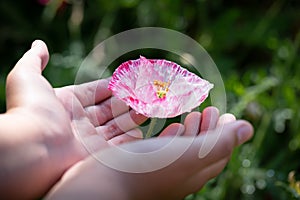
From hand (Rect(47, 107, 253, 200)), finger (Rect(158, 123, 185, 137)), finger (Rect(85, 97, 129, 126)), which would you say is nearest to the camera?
hand (Rect(47, 107, 253, 200))

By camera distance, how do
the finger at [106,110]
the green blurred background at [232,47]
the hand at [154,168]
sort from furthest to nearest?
the green blurred background at [232,47] → the finger at [106,110] → the hand at [154,168]

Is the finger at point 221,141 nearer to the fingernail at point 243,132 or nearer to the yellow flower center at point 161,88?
the fingernail at point 243,132

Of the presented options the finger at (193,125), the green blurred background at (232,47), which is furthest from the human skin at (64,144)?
the green blurred background at (232,47)

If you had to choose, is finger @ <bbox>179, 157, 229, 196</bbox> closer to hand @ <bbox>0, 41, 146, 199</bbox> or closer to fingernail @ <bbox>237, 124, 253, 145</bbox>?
fingernail @ <bbox>237, 124, 253, 145</bbox>

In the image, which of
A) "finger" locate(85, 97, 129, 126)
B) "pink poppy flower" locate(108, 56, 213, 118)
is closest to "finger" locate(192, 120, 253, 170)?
"pink poppy flower" locate(108, 56, 213, 118)

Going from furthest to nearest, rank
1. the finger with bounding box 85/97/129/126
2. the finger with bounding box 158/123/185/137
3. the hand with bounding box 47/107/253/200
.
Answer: the finger with bounding box 85/97/129/126, the finger with bounding box 158/123/185/137, the hand with bounding box 47/107/253/200

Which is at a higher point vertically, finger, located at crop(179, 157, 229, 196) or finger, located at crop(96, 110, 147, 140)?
finger, located at crop(179, 157, 229, 196)

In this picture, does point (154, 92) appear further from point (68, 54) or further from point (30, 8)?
point (30, 8)
